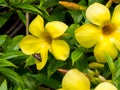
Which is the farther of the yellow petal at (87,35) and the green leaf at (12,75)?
the green leaf at (12,75)

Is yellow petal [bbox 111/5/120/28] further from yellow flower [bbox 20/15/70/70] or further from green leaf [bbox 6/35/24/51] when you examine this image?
green leaf [bbox 6/35/24/51]

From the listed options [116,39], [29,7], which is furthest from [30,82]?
[116,39]

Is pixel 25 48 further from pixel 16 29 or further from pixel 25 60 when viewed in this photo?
pixel 16 29

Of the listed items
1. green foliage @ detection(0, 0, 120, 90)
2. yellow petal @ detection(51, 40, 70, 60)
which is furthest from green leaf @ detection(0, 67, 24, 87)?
yellow petal @ detection(51, 40, 70, 60)

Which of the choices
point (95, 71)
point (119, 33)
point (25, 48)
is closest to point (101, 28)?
point (119, 33)

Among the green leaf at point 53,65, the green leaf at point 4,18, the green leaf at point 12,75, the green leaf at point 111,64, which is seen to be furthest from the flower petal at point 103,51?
the green leaf at point 4,18

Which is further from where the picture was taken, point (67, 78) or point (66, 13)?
point (66, 13)

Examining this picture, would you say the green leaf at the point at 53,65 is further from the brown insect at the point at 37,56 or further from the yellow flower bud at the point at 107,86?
the yellow flower bud at the point at 107,86
